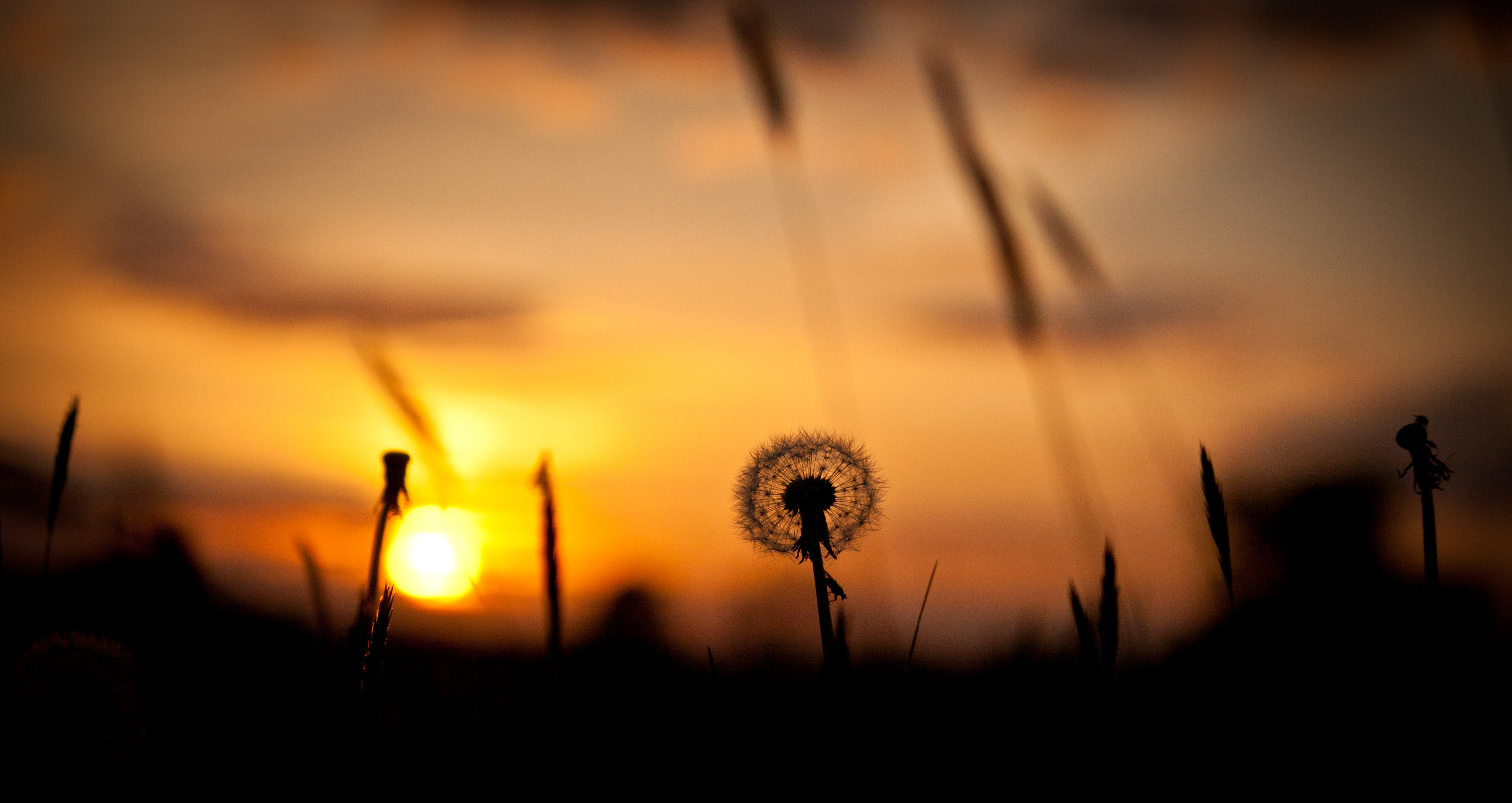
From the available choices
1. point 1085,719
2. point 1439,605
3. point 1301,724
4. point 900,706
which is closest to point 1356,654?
point 1301,724

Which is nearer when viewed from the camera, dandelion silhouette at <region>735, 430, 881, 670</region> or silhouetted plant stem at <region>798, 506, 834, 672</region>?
silhouetted plant stem at <region>798, 506, 834, 672</region>

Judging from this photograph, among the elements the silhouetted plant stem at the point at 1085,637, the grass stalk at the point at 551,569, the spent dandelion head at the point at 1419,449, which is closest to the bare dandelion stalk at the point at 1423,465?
the spent dandelion head at the point at 1419,449

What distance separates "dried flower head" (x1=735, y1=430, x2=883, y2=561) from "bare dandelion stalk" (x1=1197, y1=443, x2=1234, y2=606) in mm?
1291

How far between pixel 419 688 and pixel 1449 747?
127 inches

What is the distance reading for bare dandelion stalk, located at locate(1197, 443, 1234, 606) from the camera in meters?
2.05

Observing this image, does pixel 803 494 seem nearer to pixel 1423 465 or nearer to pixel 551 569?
pixel 551 569

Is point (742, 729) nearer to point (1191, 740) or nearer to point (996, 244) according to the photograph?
point (1191, 740)

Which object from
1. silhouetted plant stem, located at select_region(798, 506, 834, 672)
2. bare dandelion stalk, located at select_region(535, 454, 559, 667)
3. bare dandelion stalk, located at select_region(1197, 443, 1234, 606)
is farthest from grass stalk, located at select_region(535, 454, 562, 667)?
bare dandelion stalk, located at select_region(1197, 443, 1234, 606)

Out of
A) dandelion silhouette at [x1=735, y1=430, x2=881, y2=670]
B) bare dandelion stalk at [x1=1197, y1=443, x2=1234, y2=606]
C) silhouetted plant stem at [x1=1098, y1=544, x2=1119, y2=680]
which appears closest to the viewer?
silhouetted plant stem at [x1=1098, y1=544, x2=1119, y2=680]

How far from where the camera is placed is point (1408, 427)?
2957mm

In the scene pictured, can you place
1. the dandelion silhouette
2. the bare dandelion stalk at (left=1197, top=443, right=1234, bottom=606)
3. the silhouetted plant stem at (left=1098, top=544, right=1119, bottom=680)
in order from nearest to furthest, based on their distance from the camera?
the silhouetted plant stem at (left=1098, top=544, right=1119, bottom=680)
the bare dandelion stalk at (left=1197, top=443, right=1234, bottom=606)
the dandelion silhouette

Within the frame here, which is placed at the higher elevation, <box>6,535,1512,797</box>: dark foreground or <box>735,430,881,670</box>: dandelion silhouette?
<box>735,430,881,670</box>: dandelion silhouette

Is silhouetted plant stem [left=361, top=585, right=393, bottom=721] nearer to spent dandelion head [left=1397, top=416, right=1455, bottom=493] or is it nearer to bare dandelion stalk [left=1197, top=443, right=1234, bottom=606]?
bare dandelion stalk [left=1197, top=443, right=1234, bottom=606]

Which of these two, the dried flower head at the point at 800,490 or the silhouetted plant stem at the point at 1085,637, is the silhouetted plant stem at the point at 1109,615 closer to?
the silhouetted plant stem at the point at 1085,637
